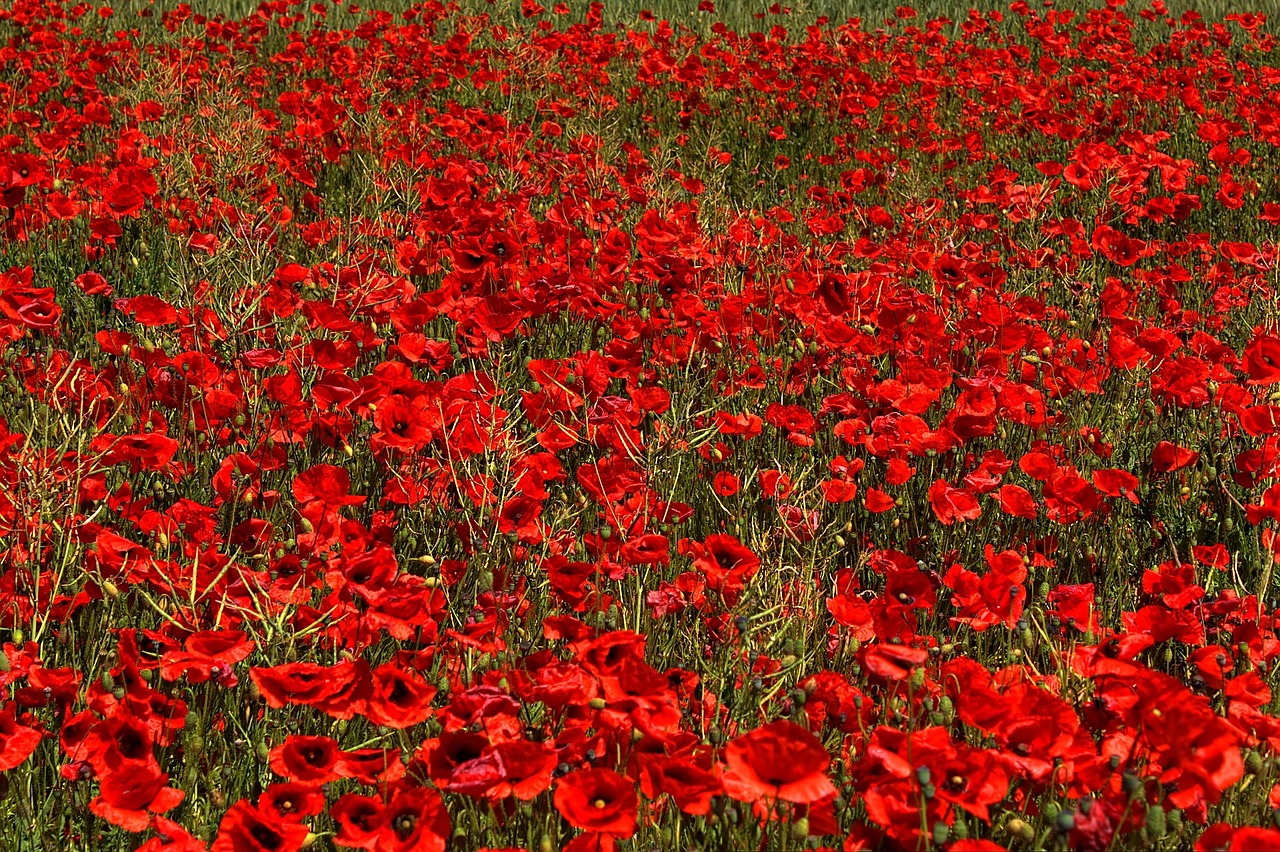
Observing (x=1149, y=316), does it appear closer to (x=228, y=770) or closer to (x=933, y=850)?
(x=933, y=850)

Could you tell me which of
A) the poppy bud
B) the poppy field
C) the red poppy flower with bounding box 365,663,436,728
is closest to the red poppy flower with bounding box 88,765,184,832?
the poppy field

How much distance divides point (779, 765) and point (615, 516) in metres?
0.96

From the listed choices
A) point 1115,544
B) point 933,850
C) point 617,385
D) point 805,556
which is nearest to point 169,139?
point 617,385

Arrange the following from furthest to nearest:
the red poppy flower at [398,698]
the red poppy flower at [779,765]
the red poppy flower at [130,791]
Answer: the red poppy flower at [398,698] → the red poppy flower at [130,791] → the red poppy flower at [779,765]

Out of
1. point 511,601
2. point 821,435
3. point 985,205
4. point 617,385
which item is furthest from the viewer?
point 985,205

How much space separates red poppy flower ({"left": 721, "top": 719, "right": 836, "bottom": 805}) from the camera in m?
1.32

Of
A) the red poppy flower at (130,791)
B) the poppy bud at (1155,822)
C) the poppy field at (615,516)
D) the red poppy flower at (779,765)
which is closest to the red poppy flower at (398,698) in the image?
the poppy field at (615,516)

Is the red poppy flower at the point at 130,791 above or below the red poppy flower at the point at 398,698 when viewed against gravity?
below

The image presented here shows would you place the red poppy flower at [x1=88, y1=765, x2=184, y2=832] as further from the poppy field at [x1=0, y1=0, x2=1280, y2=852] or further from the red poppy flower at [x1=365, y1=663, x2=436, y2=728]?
the red poppy flower at [x1=365, y1=663, x2=436, y2=728]

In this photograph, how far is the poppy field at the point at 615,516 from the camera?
1546 mm

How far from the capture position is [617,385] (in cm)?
339

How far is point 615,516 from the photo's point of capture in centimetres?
225

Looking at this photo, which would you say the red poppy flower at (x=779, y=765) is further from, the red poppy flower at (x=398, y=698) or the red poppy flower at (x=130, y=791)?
the red poppy flower at (x=130, y=791)

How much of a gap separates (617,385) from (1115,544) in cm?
137
